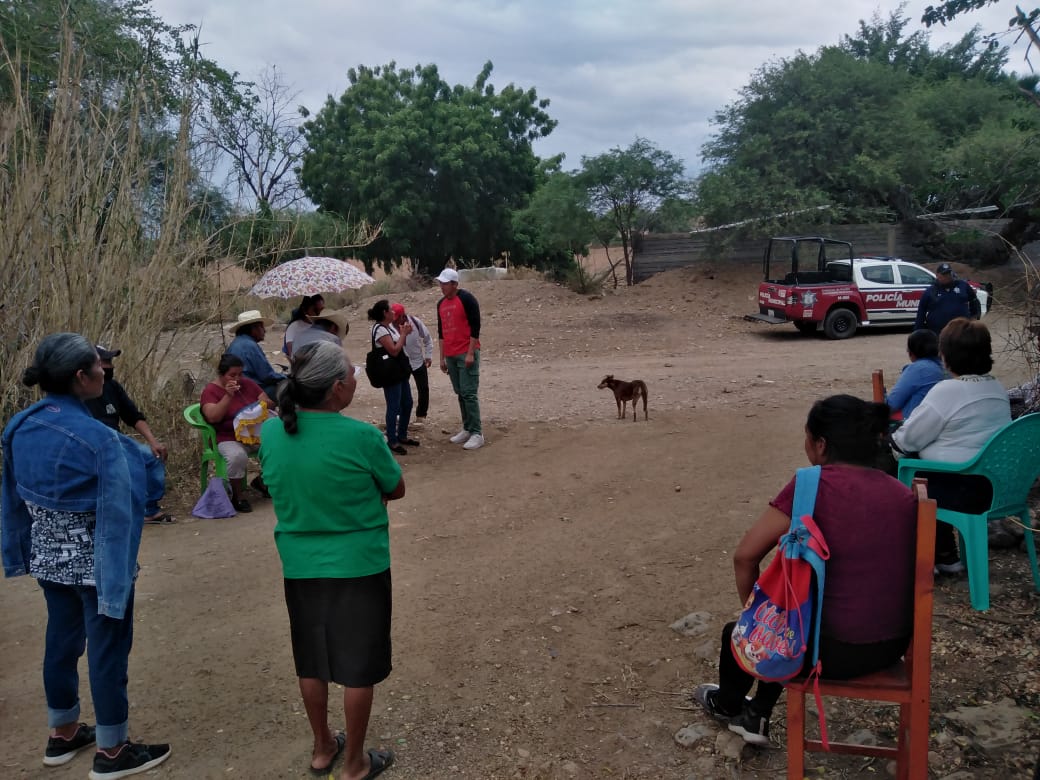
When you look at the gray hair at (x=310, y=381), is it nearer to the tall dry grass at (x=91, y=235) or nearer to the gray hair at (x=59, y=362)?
the gray hair at (x=59, y=362)

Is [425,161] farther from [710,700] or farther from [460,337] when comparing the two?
[710,700]

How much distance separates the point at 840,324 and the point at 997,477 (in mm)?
12858

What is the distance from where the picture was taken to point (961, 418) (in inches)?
161

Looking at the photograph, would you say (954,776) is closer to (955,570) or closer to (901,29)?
(955,570)

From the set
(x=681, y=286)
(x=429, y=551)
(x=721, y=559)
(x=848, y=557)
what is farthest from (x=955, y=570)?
(x=681, y=286)

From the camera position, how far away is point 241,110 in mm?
19078

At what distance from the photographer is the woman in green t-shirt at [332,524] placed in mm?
2791

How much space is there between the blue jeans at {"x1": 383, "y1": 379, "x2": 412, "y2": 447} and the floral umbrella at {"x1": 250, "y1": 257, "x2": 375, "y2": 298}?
1040 millimetres

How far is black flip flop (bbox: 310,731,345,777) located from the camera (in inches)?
123

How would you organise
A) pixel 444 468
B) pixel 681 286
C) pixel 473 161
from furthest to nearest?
1. pixel 473 161
2. pixel 681 286
3. pixel 444 468

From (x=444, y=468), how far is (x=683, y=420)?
281cm

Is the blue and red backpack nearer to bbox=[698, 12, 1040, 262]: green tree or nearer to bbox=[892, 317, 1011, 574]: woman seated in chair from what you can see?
bbox=[892, 317, 1011, 574]: woman seated in chair

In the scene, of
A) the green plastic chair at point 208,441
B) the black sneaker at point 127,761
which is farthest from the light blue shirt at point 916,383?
the green plastic chair at point 208,441

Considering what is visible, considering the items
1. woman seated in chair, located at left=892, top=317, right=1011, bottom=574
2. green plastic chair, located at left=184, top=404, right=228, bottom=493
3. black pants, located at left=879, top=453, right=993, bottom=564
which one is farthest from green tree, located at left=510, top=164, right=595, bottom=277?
black pants, located at left=879, top=453, right=993, bottom=564
